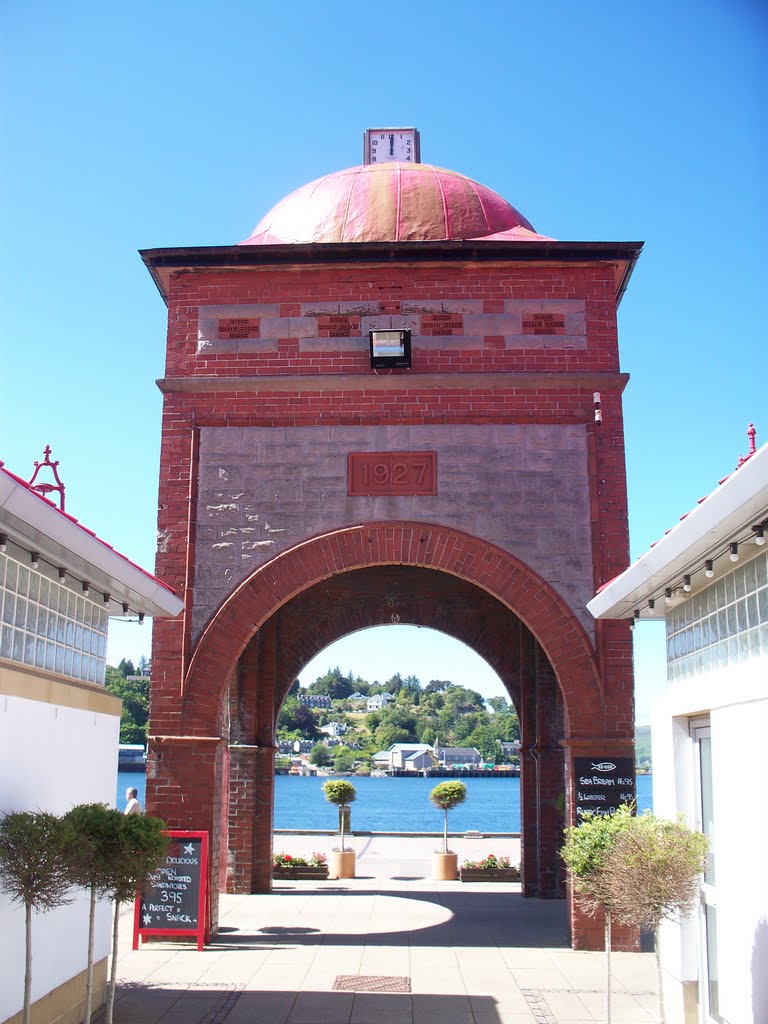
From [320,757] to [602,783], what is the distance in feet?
493

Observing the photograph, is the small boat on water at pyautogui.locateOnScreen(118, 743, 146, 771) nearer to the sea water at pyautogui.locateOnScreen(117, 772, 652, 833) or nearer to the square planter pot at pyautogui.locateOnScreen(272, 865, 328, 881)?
the sea water at pyautogui.locateOnScreen(117, 772, 652, 833)

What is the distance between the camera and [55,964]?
25.3 ft

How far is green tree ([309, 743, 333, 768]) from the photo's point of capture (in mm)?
155750

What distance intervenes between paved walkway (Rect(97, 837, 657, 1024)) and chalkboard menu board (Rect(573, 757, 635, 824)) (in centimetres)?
152

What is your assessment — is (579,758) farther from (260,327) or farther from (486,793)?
(486,793)

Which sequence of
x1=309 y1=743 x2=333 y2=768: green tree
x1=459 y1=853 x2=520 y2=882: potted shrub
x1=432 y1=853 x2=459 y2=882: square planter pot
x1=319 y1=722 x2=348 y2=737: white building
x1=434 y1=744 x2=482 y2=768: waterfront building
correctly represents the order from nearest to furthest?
x1=459 y1=853 x2=520 y2=882: potted shrub, x1=432 y1=853 x2=459 y2=882: square planter pot, x1=434 y1=744 x2=482 y2=768: waterfront building, x1=309 y1=743 x2=333 y2=768: green tree, x1=319 y1=722 x2=348 y2=737: white building

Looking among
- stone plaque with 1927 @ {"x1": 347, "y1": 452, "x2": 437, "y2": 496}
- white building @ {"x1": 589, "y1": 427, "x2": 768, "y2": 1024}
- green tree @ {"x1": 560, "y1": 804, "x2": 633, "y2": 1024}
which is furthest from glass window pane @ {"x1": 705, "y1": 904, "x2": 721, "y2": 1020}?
stone plaque with 1927 @ {"x1": 347, "y1": 452, "x2": 437, "y2": 496}

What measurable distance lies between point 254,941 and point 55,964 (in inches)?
163

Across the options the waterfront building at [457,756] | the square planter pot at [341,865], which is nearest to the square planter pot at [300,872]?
the square planter pot at [341,865]

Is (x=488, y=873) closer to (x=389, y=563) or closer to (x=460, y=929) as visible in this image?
(x=460, y=929)

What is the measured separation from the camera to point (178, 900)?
10.8 metres

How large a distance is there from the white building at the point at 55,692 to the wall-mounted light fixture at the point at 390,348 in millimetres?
4063

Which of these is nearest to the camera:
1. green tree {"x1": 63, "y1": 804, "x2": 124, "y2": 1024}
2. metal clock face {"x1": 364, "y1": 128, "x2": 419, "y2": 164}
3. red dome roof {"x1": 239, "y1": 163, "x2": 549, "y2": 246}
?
green tree {"x1": 63, "y1": 804, "x2": 124, "y2": 1024}

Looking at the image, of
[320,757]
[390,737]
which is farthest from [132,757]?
[390,737]
